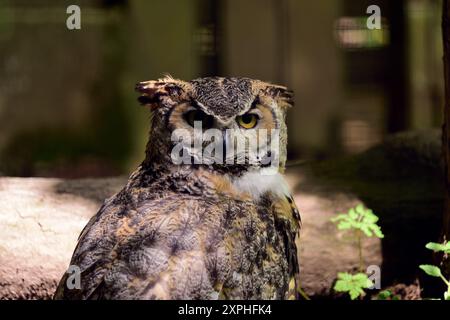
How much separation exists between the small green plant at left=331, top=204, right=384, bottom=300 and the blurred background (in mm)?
2720

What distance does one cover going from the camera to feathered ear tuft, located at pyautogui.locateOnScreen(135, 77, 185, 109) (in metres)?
2.70

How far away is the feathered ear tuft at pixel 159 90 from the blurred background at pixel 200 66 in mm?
3494

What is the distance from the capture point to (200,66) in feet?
20.8

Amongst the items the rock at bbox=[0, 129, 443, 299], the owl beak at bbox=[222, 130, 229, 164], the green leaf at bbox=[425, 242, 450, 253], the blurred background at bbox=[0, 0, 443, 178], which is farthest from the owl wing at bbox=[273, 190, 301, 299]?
the blurred background at bbox=[0, 0, 443, 178]

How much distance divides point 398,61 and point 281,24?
114 cm

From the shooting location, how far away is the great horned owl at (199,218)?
2348 millimetres

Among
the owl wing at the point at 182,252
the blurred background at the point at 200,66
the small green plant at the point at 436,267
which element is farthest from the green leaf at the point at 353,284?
the blurred background at the point at 200,66

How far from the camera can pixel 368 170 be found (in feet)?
13.5

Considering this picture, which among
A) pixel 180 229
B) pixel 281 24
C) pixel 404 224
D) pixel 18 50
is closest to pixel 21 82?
pixel 18 50

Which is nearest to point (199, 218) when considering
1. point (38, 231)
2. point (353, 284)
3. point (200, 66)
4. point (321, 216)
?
point (353, 284)

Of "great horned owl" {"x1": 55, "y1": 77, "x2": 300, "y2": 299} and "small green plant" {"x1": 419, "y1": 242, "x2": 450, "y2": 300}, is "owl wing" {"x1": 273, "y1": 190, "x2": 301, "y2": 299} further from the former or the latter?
"small green plant" {"x1": 419, "y1": 242, "x2": 450, "y2": 300}

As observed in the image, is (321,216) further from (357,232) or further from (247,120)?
(247,120)

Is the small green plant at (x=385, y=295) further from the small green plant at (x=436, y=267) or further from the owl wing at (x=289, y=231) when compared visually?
the owl wing at (x=289, y=231)
